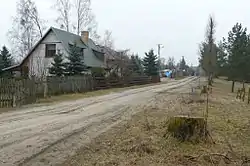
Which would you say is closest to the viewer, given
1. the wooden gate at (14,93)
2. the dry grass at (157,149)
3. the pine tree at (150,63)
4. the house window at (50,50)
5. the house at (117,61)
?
the dry grass at (157,149)

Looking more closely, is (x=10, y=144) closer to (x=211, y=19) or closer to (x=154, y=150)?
(x=154, y=150)

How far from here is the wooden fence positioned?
17.4 metres

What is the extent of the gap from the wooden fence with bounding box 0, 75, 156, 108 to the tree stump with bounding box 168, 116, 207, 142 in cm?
1148

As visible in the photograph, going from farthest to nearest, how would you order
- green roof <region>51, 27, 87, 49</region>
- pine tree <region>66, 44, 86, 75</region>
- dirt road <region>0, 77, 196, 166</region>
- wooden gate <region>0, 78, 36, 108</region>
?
green roof <region>51, 27, 87, 49</region> → pine tree <region>66, 44, 86, 75</region> → wooden gate <region>0, 78, 36, 108</region> → dirt road <region>0, 77, 196, 166</region>

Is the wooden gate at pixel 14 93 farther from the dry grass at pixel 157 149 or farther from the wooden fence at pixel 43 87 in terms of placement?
the dry grass at pixel 157 149

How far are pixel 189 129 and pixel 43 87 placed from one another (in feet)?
53.7

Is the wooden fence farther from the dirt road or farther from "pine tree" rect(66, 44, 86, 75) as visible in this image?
the dirt road

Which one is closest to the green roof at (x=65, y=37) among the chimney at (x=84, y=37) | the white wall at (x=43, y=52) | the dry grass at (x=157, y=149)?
the white wall at (x=43, y=52)

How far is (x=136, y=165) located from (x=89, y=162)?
87 centimetres

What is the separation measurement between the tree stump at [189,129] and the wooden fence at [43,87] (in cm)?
1148

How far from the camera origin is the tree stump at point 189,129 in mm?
7953

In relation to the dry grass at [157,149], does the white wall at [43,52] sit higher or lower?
higher

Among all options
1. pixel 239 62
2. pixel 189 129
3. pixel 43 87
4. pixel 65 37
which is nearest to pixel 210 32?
pixel 239 62

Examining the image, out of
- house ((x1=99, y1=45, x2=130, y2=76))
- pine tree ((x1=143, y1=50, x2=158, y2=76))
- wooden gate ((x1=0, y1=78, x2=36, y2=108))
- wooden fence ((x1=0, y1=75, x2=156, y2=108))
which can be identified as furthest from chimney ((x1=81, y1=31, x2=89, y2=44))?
wooden gate ((x1=0, y1=78, x2=36, y2=108))
